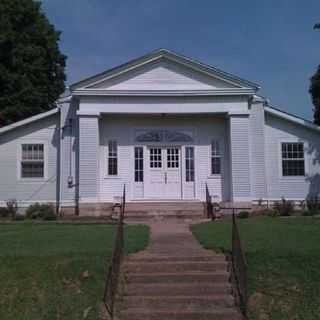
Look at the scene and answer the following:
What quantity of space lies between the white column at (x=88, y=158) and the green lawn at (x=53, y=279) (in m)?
9.26

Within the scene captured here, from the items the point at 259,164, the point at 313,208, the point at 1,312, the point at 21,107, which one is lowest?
the point at 1,312

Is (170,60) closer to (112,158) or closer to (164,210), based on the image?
(112,158)

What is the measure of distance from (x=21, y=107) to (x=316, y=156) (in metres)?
18.4

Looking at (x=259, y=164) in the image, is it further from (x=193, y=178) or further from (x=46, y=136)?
(x=46, y=136)

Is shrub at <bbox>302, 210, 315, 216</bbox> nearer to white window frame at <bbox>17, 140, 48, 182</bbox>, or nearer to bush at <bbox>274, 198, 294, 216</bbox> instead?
bush at <bbox>274, 198, 294, 216</bbox>

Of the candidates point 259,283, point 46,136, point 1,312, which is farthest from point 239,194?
point 1,312

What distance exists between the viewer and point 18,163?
915 inches

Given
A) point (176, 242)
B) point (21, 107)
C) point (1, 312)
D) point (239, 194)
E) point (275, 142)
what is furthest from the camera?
point (21, 107)

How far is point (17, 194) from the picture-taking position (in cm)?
2308

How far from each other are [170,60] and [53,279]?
48.0 ft

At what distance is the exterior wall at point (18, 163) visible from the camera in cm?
2303

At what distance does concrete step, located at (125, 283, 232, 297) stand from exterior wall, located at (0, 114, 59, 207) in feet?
45.0

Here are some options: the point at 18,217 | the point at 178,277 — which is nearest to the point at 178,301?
the point at 178,277

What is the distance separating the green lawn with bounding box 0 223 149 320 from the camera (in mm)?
8898
